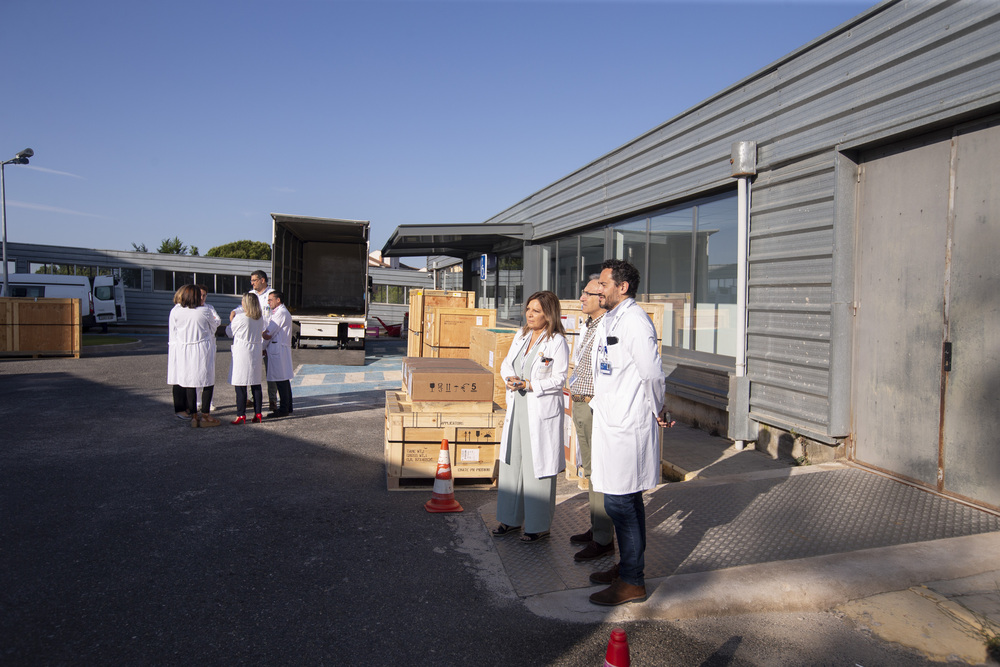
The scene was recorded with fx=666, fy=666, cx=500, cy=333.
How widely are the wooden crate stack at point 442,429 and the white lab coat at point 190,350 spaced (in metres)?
3.81

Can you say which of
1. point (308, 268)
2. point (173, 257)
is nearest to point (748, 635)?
point (308, 268)

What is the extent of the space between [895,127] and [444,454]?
4604 millimetres

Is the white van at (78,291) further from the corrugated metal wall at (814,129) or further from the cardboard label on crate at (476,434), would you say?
the corrugated metal wall at (814,129)

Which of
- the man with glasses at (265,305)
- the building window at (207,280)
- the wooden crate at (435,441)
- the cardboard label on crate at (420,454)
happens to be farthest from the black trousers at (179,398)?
the building window at (207,280)

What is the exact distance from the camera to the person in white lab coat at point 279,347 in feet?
30.0

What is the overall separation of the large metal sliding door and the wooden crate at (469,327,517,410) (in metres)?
3.47

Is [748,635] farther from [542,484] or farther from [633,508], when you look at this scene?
[542,484]

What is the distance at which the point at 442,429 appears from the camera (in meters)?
6.17

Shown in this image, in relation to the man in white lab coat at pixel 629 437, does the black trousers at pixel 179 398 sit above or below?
below

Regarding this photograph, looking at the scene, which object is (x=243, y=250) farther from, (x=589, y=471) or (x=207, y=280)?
(x=589, y=471)

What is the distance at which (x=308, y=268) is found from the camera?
1969cm

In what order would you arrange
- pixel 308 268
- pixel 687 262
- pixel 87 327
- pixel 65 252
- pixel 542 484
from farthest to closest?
pixel 65 252, pixel 87 327, pixel 308 268, pixel 687 262, pixel 542 484

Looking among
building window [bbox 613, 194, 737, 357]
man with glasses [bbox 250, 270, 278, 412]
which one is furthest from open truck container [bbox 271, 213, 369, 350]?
building window [bbox 613, 194, 737, 357]

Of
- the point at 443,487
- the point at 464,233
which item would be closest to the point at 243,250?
the point at 464,233
